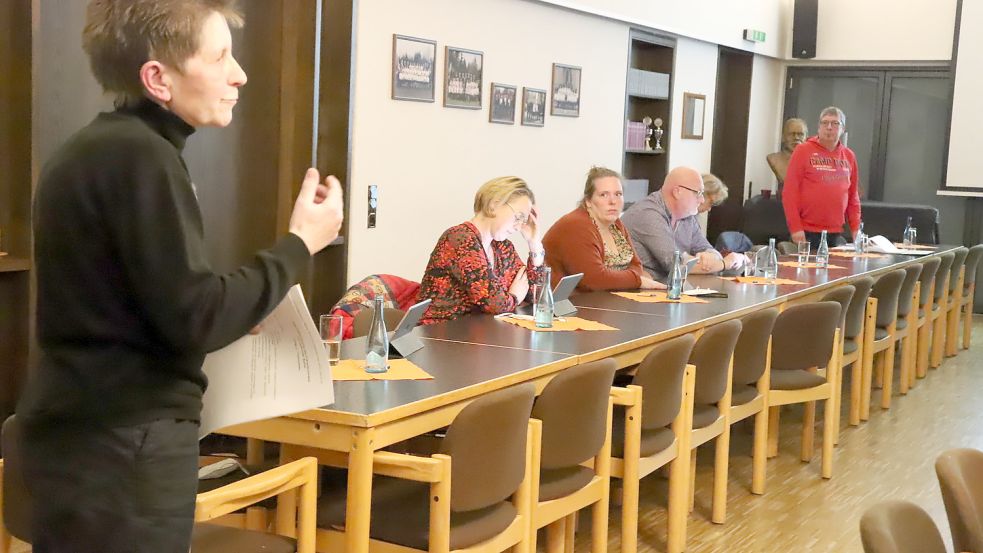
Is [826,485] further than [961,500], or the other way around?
[826,485]

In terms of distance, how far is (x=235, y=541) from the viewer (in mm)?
2660

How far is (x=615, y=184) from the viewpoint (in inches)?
224

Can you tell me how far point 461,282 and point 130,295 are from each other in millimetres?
3016

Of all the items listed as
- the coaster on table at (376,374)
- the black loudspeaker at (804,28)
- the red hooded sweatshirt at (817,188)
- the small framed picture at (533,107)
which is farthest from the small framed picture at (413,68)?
the black loudspeaker at (804,28)

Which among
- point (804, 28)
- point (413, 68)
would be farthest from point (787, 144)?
point (413, 68)

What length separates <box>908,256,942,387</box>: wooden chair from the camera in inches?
304

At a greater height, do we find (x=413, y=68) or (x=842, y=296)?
(x=413, y=68)

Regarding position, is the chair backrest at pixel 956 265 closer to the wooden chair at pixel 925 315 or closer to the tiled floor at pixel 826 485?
the wooden chair at pixel 925 315

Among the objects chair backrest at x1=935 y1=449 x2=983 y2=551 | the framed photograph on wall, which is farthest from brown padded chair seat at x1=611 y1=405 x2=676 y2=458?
the framed photograph on wall

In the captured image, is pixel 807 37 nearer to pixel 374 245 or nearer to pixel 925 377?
pixel 925 377

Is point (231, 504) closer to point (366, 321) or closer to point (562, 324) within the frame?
point (366, 321)

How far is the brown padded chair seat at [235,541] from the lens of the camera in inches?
103

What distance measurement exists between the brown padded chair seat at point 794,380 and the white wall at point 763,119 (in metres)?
6.41

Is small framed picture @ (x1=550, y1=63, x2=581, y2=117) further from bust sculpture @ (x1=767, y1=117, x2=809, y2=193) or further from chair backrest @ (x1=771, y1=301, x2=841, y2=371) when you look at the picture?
chair backrest @ (x1=771, y1=301, x2=841, y2=371)
